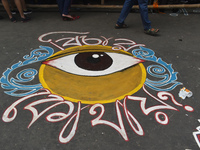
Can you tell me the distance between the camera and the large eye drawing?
2355 millimetres

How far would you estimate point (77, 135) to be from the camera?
1.86 metres

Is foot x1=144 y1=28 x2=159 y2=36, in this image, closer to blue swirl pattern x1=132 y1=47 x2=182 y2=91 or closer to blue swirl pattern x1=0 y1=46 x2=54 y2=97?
blue swirl pattern x1=132 y1=47 x2=182 y2=91

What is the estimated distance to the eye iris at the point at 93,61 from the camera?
284 cm

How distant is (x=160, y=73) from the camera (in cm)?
275

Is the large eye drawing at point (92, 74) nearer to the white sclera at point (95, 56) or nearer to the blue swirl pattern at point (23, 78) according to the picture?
the white sclera at point (95, 56)

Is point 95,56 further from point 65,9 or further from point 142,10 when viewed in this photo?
point 65,9

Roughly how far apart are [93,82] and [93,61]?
566mm

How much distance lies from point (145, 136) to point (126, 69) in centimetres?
123

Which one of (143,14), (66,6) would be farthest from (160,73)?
(66,6)

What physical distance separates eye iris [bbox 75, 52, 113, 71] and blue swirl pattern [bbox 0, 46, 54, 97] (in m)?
0.65

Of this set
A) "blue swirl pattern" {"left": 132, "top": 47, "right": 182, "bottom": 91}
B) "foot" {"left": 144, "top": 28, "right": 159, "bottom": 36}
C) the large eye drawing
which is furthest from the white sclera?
"foot" {"left": 144, "top": 28, "right": 159, "bottom": 36}

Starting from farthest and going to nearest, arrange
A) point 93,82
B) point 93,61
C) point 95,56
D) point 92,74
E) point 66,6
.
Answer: point 66,6 → point 95,56 → point 93,61 → point 92,74 → point 93,82

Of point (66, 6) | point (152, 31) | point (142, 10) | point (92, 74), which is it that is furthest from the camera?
point (66, 6)

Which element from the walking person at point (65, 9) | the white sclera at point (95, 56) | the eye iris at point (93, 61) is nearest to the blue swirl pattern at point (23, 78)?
the white sclera at point (95, 56)
